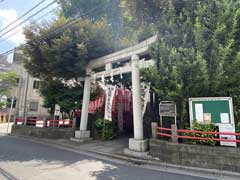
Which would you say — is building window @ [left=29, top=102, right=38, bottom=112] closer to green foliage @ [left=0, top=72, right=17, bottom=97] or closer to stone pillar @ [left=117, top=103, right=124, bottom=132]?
green foliage @ [left=0, top=72, right=17, bottom=97]

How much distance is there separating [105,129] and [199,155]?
5386mm

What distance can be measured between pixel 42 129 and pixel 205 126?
31.0ft

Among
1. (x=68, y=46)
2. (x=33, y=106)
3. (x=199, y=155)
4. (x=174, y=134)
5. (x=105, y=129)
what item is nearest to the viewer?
(x=199, y=155)

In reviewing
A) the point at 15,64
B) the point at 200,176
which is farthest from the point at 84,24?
the point at 15,64

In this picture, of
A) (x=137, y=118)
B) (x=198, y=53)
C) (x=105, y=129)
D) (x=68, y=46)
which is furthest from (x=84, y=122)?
(x=198, y=53)

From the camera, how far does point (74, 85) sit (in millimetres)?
11164

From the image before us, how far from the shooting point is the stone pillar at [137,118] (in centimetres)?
661

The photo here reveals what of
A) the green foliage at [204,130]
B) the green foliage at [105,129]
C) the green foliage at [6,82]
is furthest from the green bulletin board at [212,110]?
the green foliage at [6,82]

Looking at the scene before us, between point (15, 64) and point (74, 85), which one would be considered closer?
point (74, 85)

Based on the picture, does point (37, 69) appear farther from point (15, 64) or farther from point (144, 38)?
point (15, 64)

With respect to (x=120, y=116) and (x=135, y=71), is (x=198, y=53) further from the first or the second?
(x=120, y=116)

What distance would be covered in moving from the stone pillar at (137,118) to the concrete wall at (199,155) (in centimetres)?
71

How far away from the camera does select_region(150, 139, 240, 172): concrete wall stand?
15.7ft

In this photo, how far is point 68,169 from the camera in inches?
213
